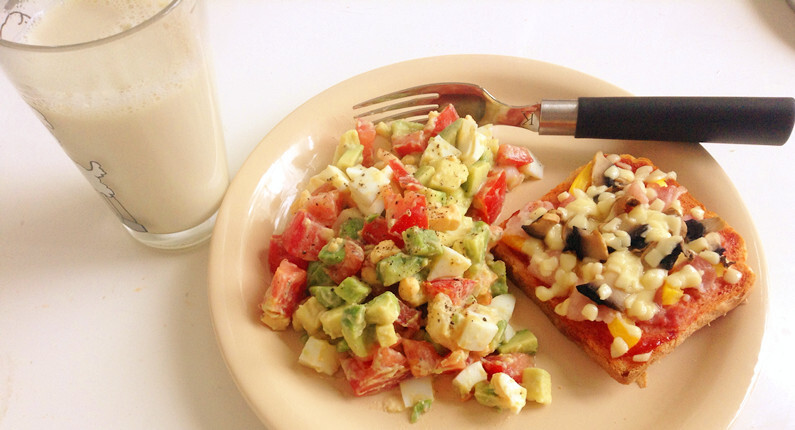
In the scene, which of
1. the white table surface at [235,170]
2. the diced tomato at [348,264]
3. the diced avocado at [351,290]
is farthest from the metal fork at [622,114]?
the diced avocado at [351,290]

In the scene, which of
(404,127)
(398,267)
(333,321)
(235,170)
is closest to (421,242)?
(398,267)

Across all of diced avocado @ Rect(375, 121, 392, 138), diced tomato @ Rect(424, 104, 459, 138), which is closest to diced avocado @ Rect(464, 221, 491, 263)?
diced tomato @ Rect(424, 104, 459, 138)

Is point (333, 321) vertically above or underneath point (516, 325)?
above

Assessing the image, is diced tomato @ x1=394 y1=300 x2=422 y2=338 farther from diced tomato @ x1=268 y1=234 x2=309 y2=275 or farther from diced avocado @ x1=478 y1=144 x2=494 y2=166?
diced avocado @ x1=478 y1=144 x2=494 y2=166

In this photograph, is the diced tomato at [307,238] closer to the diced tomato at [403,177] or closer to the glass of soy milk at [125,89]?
the diced tomato at [403,177]

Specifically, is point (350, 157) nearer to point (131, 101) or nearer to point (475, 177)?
point (475, 177)

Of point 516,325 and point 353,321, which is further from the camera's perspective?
point 516,325

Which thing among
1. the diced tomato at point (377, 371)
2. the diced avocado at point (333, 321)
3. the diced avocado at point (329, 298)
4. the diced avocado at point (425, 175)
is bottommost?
the diced tomato at point (377, 371)

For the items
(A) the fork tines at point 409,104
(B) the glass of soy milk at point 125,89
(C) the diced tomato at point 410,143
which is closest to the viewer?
(B) the glass of soy milk at point 125,89
